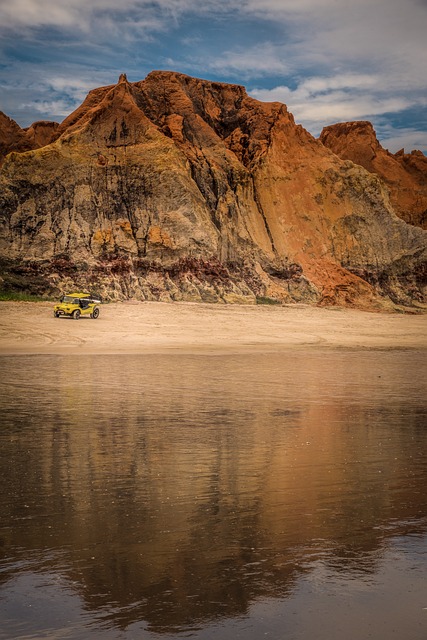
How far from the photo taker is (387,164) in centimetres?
9756

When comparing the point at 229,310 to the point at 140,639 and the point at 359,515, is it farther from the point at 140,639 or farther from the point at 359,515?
the point at 140,639

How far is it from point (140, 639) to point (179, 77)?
61.5m

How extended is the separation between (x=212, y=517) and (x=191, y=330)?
1121 inches

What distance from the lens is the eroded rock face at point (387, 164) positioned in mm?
94125

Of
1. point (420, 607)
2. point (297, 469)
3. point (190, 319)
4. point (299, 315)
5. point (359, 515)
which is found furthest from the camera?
point (299, 315)

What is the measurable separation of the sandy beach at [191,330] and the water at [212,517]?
1404cm

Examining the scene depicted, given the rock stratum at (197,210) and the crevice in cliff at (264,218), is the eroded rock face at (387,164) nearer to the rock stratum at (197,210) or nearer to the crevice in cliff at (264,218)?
the rock stratum at (197,210)

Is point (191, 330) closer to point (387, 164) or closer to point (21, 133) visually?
point (21, 133)

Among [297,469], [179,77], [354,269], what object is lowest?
[297,469]

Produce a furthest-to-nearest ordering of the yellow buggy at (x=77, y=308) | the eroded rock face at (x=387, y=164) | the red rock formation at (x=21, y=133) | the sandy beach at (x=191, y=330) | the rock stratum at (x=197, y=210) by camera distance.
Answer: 1. the eroded rock face at (x=387, y=164)
2. the red rock formation at (x=21, y=133)
3. the rock stratum at (x=197, y=210)
4. the yellow buggy at (x=77, y=308)
5. the sandy beach at (x=191, y=330)

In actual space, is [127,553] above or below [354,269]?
below

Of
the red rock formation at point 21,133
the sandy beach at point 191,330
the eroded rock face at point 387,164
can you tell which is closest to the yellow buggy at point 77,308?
the sandy beach at point 191,330

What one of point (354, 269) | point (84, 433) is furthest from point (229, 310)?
point (84, 433)

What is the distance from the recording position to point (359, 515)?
7230 millimetres
